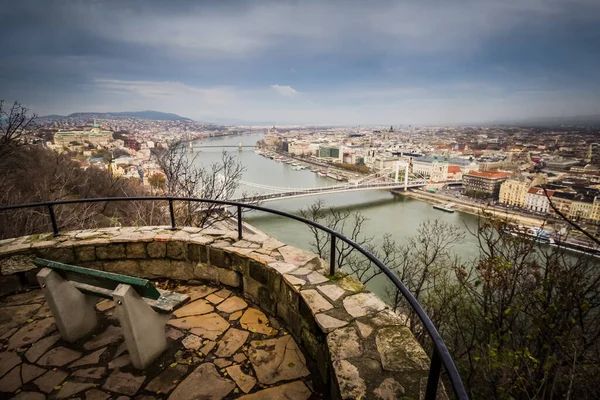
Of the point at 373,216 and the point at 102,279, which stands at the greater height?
the point at 102,279

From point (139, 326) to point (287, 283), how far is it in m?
0.73

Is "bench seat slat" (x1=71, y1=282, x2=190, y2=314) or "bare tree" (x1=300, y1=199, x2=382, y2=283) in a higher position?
"bench seat slat" (x1=71, y1=282, x2=190, y2=314)

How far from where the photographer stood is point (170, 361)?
1.40 meters

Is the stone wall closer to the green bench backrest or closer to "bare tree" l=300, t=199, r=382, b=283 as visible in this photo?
the green bench backrest

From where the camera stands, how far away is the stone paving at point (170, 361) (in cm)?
124

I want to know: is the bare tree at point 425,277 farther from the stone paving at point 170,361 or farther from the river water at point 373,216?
the stone paving at point 170,361

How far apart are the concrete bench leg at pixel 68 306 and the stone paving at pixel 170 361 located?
0.19 ft

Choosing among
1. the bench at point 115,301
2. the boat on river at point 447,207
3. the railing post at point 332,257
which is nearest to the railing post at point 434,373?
the railing post at point 332,257

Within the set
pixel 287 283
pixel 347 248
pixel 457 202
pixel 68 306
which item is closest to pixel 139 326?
pixel 68 306

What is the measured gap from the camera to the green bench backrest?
126 cm

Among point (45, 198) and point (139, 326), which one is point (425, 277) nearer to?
point (139, 326)

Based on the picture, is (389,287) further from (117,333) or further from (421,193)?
(421,193)

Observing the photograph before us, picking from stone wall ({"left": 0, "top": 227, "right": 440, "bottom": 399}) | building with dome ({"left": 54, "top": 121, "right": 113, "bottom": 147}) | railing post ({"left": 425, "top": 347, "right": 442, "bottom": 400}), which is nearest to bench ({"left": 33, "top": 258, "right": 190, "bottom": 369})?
stone wall ({"left": 0, "top": 227, "right": 440, "bottom": 399})

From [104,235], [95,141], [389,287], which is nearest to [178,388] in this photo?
[104,235]
